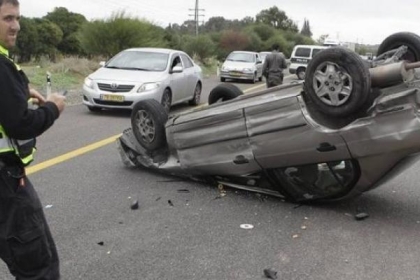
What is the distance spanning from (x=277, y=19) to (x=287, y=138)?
96092 millimetres

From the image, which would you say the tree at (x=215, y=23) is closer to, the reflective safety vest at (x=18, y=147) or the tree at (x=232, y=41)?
the tree at (x=232, y=41)

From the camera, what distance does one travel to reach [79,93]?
15961 mm

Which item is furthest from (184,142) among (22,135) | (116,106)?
(116,106)

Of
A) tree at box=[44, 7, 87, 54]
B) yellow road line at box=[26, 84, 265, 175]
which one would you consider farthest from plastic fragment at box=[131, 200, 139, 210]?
tree at box=[44, 7, 87, 54]

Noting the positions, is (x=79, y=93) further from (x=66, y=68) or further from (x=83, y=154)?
(x=83, y=154)

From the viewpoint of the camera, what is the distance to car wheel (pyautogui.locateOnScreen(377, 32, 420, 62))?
5.52 m

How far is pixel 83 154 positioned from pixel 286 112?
143 inches

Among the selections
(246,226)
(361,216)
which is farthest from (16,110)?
(361,216)

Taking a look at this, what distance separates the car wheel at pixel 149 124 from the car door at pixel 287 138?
1414mm

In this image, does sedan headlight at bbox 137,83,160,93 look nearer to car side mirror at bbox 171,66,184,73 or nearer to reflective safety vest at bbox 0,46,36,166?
car side mirror at bbox 171,66,184,73

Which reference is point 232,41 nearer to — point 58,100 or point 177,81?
point 177,81

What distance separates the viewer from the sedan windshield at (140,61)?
487 inches

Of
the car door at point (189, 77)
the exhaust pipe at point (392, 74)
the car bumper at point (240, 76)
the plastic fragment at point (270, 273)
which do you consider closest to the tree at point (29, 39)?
the car bumper at point (240, 76)

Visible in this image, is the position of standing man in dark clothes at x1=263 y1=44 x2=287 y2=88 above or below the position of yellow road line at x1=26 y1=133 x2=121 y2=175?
above
